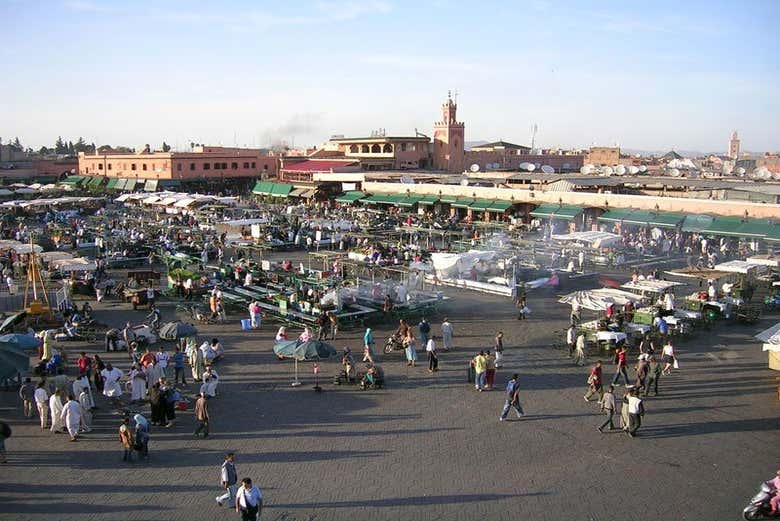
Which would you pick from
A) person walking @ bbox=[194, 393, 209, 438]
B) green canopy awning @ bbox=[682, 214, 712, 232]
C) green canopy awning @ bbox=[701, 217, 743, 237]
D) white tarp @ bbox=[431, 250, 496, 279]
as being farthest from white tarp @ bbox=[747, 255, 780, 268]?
person walking @ bbox=[194, 393, 209, 438]

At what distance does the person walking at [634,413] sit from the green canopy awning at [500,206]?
27029 mm

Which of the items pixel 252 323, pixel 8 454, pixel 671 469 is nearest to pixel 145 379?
pixel 8 454

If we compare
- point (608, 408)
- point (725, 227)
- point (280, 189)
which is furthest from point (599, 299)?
point (280, 189)

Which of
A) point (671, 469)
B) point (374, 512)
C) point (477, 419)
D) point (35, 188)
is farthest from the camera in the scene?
point (35, 188)

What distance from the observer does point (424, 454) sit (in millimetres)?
10086

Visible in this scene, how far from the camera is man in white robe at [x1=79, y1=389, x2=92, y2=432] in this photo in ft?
36.2

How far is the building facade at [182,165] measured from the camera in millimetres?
58562

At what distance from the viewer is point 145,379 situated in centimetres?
1246

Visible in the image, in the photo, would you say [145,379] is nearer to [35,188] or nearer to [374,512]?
[374,512]

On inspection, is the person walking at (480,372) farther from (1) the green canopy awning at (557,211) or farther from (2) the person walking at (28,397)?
(1) the green canopy awning at (557,211)

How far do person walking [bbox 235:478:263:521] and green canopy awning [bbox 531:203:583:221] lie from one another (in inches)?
1131

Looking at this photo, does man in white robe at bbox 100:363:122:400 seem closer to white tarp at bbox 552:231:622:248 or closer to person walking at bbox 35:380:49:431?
person walking at bbox 35:380:49:431

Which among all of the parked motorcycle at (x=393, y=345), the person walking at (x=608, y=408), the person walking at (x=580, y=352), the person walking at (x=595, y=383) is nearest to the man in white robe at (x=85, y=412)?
the parked motorcycle at (x=393, y=345)

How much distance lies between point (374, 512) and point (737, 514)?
4.67m
